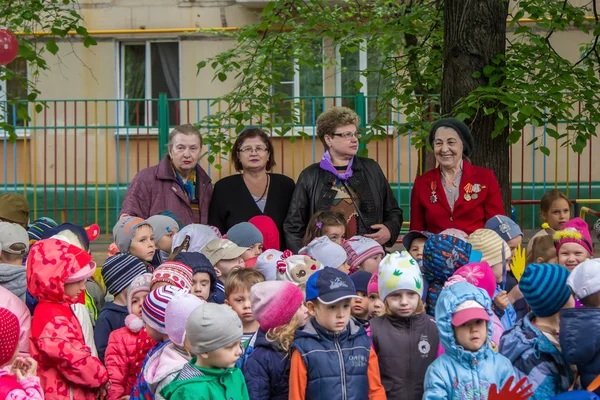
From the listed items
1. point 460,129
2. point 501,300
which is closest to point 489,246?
point 501,300

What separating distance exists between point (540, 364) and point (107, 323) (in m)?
2.28

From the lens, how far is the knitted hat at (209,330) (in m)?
4.00

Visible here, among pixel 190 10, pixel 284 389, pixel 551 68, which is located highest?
→ pixel 190 10

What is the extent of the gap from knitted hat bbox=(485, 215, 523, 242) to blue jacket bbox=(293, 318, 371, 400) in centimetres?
191

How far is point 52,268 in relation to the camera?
467 cm

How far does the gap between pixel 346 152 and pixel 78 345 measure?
8.36 feet

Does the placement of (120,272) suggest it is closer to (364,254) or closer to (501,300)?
(364,254)

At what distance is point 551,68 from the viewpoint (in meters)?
8.05

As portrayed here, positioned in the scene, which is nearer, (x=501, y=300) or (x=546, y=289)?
(x=546, y=289)

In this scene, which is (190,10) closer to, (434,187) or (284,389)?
(434,187)

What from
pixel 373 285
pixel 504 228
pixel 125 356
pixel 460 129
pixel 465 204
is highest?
pixel 460 129

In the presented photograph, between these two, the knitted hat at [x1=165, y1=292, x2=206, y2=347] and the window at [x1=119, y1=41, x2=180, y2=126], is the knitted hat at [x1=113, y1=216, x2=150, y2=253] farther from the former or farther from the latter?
the window at [x1=119, y1=41, x2=180, y2=126]

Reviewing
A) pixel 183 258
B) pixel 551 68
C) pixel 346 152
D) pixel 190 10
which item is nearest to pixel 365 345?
pixel 183 258

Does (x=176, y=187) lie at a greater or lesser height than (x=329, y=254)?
greater
